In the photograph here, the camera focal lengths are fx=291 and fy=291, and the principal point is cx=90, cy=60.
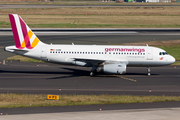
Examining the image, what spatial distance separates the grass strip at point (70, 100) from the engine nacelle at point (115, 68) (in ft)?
29.4

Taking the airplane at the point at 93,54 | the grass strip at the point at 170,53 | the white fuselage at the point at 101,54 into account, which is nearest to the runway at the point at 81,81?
the airplane at the point at 93,54

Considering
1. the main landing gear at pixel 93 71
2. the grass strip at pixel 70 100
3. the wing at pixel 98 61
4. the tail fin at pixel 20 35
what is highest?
the tail fin at pixel 20 35

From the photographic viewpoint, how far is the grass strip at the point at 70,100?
27172 millimetres

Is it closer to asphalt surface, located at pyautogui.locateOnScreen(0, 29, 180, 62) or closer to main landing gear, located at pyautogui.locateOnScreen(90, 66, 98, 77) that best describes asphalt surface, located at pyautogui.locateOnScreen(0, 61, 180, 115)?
main landing gear, located at pyautogui.locateOnScreen(90, 66, 98, 77)

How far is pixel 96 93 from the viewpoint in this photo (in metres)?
32.0

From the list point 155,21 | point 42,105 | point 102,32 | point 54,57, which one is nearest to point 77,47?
point 54,57

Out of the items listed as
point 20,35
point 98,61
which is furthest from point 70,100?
point 20,35

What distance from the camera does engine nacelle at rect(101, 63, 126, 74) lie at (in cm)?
3891

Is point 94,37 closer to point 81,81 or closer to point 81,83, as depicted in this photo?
point 81,81

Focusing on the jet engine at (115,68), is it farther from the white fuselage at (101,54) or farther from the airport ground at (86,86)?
the white fuselage at (101,54)

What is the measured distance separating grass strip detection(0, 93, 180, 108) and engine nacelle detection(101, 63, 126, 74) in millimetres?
8976

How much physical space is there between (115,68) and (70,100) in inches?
480

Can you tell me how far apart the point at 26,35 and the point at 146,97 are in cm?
2053

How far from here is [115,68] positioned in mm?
39031
